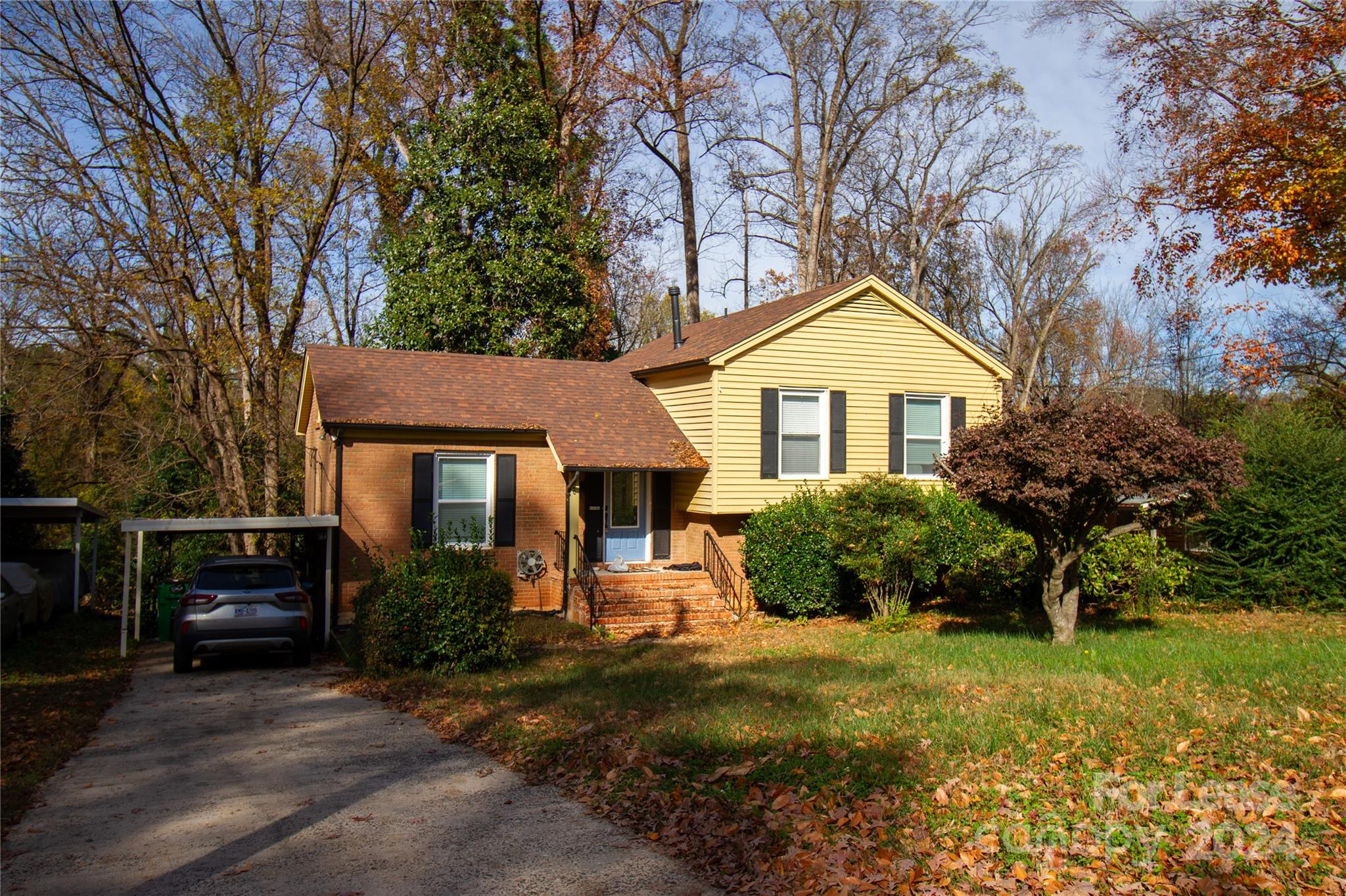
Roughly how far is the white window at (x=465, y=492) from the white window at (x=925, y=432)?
8.75 meters

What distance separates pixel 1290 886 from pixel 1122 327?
43.4 m

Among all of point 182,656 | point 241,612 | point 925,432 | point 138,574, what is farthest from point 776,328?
point 138,574

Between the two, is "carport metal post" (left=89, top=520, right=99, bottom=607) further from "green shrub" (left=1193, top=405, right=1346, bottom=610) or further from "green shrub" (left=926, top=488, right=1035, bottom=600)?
"green shrub" (left=1193, top=405, right=1346, bottom=610)

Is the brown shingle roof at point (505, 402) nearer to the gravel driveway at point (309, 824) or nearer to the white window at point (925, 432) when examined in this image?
the white window at point (925, 432)

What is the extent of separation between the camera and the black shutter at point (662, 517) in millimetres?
19922

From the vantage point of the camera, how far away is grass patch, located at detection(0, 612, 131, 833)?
8125 mm

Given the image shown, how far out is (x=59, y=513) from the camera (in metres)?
19.4

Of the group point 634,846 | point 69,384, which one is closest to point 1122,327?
point 69,384

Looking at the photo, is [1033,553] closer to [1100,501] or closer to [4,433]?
[1100,501]

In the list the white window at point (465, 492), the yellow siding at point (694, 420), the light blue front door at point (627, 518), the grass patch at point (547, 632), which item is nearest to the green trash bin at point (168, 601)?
the white window at point (465, 492)

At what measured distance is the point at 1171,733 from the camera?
288 inches

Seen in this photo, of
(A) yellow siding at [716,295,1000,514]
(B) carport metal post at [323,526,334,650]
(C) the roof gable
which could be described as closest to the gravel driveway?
(B) carport metal post at [323,526,334,650]

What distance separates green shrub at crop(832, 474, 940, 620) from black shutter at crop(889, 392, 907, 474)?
2.60m

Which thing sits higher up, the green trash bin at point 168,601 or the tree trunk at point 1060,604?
the tree trunk at point 1060,604
